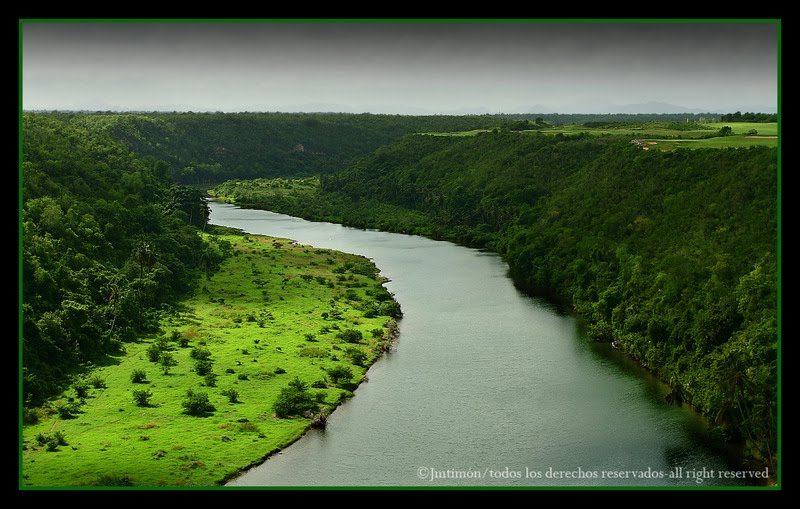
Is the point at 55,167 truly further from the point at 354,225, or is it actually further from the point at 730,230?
the point at 730,230

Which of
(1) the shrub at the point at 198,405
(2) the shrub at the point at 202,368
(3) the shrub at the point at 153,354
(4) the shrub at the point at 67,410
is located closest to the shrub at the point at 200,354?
(2) the shrub at the point at 202,368

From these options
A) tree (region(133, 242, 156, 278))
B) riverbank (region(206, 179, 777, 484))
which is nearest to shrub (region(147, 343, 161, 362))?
tree (region(133, 242, 156, 278))

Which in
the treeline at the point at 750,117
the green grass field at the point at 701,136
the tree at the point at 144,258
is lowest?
the tree at the point at 144,258

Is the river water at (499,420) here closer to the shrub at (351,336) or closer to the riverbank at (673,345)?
the riverbank at (673,345)

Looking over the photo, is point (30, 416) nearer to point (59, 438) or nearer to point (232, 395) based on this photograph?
point (59, 438)

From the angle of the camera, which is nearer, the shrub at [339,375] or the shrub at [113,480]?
the shrub at [113,480]

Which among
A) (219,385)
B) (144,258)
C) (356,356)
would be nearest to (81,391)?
(219,385)

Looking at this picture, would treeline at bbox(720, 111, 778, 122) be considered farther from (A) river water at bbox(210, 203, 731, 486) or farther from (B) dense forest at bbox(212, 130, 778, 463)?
(A) river water at bbox(210, 203, 731, 486)
